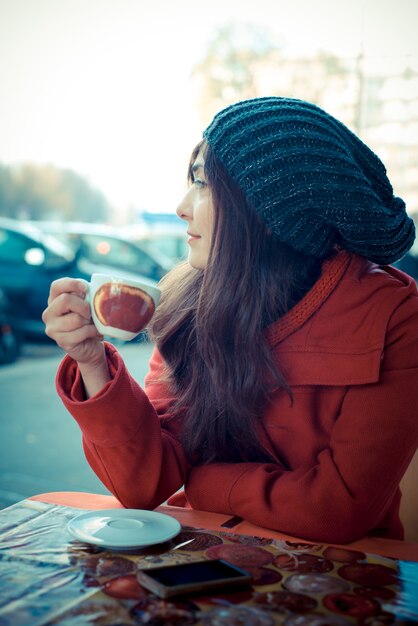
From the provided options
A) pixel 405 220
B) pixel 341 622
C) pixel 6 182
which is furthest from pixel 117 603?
pixel 6 182

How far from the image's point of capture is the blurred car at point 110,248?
7.96 m

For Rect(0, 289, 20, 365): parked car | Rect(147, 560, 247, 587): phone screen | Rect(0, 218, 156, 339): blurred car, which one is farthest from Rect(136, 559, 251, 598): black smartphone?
Rect(0, 218, 156, 339): blurred car

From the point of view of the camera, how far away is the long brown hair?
1.31m

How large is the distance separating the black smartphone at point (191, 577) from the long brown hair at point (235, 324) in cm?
49

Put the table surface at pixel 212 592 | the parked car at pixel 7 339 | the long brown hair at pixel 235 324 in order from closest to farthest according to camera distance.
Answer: the table surface at pixel 212 592
the long brown hair at pixel 235 324
the parked car at pixel 7 339

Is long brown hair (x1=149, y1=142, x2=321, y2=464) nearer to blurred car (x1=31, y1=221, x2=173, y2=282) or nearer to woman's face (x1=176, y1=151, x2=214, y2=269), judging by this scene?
woman's face (x1=176, y1=151, x2=214, y2=269)

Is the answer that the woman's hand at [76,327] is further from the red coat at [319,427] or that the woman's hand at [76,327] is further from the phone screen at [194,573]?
the phone screen at [194,573]

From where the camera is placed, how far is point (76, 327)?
116 centimetres

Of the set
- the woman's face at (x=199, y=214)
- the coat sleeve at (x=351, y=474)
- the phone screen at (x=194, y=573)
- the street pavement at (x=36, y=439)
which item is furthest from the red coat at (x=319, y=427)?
the street pavement at (x=36, y=439)

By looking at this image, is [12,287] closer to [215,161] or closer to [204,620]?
[215,161]

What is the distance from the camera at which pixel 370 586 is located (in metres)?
0.84

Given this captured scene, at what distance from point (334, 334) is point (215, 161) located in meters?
0.40

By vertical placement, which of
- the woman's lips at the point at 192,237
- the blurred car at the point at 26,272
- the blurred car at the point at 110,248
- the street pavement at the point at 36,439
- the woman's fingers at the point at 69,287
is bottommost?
the street pavement at the point at 36,439

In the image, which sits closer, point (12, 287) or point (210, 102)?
point (12, 287)
